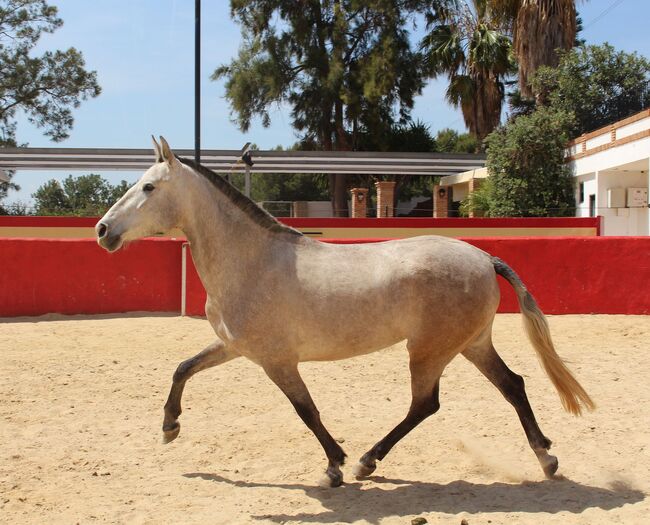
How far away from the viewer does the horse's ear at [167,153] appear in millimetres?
4068

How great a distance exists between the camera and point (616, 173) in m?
19.3

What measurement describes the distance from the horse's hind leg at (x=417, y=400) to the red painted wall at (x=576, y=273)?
6.61 m

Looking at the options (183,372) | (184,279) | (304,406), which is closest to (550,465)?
(304,406)

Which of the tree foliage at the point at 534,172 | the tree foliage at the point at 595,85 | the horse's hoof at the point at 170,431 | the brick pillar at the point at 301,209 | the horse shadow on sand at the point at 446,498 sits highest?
the tree foliage at the point at 595,85

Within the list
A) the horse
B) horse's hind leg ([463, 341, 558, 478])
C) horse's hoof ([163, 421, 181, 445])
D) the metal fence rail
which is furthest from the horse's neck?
the metal fence rail

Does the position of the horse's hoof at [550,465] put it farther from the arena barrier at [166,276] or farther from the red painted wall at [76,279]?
the red painted wall at [76,279]

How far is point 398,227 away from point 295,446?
11.4 m

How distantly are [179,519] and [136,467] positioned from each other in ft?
3.12

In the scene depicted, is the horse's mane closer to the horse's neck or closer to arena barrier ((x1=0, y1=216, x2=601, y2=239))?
the horse's neck

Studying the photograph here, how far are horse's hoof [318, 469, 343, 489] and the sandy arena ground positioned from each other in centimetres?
5

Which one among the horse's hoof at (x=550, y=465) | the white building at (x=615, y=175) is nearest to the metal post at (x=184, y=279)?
the horse's hoof at (x=550, y=465)

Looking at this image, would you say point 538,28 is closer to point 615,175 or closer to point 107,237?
point 615,175

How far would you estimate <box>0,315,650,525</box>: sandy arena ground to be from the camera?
382 centimetres

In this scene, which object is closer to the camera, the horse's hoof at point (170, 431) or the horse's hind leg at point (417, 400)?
the horse's hind leg at point (417, 400)
